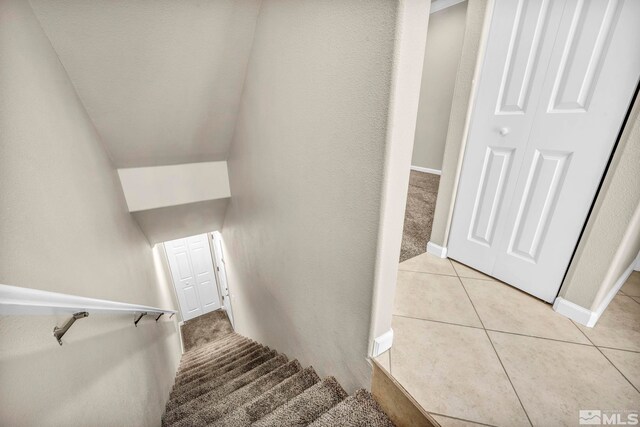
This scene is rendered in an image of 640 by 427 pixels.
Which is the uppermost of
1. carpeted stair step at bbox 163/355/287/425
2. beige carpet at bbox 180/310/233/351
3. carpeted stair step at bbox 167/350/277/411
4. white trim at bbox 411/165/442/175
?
white trim at bbox 411/165/442/175

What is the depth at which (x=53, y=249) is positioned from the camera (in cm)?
104

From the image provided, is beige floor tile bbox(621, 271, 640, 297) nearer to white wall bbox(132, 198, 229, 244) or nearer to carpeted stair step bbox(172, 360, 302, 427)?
carpeted stair step bbox(172, 360, 302, 427)

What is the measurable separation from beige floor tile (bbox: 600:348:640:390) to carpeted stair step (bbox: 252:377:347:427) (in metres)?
1.18

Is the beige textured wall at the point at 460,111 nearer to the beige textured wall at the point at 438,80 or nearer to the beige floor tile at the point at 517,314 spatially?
the beige floor tile at the point at 517,314

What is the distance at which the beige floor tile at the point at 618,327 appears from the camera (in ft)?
3.86

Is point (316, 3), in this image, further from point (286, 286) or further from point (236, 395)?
point (236, 395)

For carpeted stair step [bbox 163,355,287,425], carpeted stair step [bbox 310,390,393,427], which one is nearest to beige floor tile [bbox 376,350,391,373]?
carpeted stair step [bbox 310,390,393,427]

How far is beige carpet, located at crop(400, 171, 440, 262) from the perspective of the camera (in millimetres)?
2025

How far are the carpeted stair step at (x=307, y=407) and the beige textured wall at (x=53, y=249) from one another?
730 mm

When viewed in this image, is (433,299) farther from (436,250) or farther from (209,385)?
(209,385)

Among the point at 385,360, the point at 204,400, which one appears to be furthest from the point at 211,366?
the point at 385,360

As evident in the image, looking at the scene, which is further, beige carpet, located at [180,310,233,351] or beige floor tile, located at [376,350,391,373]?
beige carpet, located at [180,310,233,351]

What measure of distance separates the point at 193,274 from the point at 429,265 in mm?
5333

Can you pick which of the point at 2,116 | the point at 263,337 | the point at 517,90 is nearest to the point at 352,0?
the point at 517,90
